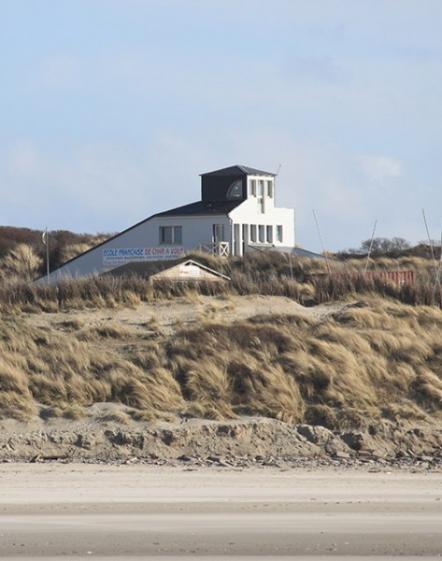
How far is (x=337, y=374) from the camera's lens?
22.6m

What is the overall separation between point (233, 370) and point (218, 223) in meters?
47.9

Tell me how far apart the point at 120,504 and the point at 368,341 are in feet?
31.8

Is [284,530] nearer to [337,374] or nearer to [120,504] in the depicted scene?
[120,504]

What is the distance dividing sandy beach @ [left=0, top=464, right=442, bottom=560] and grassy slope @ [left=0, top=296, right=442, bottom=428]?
3.07m

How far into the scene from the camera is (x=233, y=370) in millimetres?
22828

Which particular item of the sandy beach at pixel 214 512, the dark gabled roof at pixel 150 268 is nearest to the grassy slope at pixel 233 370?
the sandy beach at pixel 214 512

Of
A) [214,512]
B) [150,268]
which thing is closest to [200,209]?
[150,268]

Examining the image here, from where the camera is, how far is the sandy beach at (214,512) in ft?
43.5

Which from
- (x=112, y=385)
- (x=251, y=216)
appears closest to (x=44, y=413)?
(x=112, y=385)

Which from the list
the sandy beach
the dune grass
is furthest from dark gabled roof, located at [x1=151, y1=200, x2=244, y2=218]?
the sandy beach

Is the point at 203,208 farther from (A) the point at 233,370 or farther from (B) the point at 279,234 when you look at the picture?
(A) the point at 233,370

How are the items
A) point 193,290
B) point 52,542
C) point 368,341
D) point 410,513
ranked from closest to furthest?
point 52,542
point 410,513
point 368,341
point 193,290

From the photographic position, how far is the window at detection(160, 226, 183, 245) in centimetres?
7094

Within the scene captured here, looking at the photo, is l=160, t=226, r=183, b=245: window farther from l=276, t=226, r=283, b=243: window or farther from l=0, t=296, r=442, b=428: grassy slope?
l=0, t=296, r=442, b=428: grassy slope
